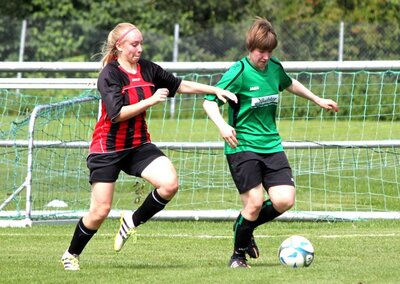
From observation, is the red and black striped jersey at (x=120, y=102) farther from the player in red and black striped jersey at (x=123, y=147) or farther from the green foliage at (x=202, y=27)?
the green foliage at (x=202, y=27)

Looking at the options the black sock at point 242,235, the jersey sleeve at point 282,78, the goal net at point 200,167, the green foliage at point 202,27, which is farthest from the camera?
the green foliage at point 202,27

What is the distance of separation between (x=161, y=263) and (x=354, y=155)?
4.80m

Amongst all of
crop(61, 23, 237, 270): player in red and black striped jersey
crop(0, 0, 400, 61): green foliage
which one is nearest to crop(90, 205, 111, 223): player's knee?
crop(61, 23, 237, 270): player in red and black striped jersey

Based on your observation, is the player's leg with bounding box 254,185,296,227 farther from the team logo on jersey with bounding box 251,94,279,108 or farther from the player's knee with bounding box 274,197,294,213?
the team logo on jersey with bounding box 251,94,279,108

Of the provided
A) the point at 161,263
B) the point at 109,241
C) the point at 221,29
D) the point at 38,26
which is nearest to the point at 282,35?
the point at 221,29

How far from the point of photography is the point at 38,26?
87.7 ft

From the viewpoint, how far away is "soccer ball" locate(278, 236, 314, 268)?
314 inches

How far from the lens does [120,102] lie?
7.93 m

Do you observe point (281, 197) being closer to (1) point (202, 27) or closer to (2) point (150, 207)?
(2) point (150, 207)

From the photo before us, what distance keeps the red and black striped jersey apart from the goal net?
3262 mm

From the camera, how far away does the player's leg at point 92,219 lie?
8.09m

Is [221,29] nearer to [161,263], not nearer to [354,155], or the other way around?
[354,155]

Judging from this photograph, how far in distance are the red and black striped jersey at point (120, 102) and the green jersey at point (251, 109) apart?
0.49 meters

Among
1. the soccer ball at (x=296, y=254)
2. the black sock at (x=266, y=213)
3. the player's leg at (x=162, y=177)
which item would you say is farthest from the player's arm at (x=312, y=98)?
the player's leg at (x=162, y=177)
